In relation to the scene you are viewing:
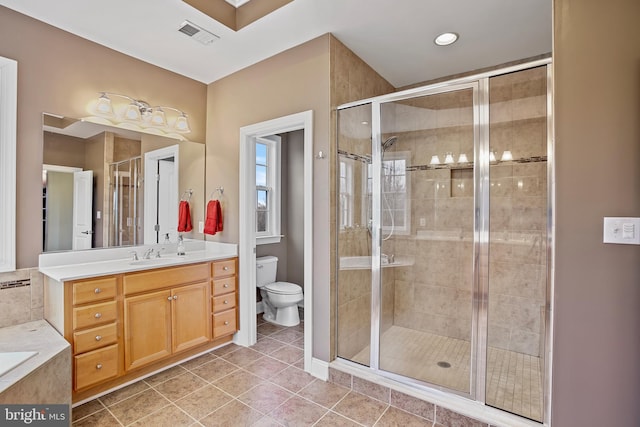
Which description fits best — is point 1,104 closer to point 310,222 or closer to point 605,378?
point 310,222

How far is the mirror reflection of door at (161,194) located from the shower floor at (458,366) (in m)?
2.17

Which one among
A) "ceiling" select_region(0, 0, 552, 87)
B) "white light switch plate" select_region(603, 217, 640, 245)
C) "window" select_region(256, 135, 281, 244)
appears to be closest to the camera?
"white light switch plate" select_region(603, 217, 640, 245)

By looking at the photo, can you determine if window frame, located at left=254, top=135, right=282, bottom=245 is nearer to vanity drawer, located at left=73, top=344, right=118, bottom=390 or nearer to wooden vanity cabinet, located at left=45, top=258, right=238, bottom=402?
wooden vanity cabinet, located at left=45, top=258, right=238, bottom=402

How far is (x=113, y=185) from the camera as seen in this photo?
2641 millimetres

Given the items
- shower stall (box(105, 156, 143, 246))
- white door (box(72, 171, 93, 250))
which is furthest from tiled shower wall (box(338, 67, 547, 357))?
white door (box(72, 171, 93, 250))

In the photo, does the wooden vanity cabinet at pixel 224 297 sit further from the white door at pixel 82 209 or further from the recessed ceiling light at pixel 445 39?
the recessed ceiling light at pixel 445 39

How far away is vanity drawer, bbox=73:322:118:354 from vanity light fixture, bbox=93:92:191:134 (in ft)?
5.64

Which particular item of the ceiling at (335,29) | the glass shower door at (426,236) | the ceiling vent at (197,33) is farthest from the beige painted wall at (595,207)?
the ceiling vent at (197,33)

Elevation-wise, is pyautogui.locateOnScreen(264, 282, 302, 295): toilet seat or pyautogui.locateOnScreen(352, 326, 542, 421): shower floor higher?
pyautogui.locateOnScreen(264, 282, 302, 295): toilet seat

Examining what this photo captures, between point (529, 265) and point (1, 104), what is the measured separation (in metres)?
4.14

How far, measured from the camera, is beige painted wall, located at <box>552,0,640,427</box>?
4.37ft

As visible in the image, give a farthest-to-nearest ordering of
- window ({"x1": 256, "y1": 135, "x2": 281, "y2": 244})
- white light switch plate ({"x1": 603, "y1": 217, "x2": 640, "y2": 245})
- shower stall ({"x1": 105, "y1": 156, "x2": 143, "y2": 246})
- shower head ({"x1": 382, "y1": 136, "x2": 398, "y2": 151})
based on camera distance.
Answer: window ({"x1": 256, "y1": 135, "x2": 281, "y2": 244}) → shower stall ({"x1": 105, "y1": 156, "x2": 143, "y2": 246}) → shower head ({"x1": 382, "y1": 136, "x2": 398, "y2": 151}) → white light switch plate ({"x1": 603, "y1": 217, "x2": 640, "y2": 245})

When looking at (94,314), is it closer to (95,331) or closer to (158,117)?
(95,331)

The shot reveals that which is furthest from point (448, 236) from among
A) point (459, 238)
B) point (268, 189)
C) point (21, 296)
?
point (21, 296)
